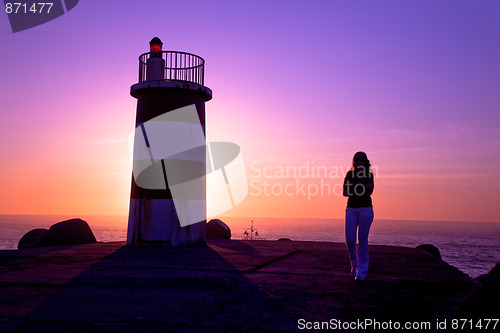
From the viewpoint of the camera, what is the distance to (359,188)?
276 inches

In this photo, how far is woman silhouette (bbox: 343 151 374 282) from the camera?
695 centimetres

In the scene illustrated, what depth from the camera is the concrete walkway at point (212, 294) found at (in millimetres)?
4168

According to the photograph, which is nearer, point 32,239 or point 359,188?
point 359,188

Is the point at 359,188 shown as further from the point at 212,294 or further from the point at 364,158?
the point at 212,294

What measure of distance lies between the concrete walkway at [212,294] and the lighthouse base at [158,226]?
4.07 m

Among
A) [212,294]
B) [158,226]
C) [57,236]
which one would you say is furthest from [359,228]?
[57,236]

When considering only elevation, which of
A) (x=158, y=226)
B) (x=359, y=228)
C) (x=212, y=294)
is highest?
(x=359, y=228)

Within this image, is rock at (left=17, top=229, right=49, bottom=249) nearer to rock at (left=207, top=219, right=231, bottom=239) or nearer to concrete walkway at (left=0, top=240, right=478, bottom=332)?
rock at (left=207, top=219, right=231, bottom=239)

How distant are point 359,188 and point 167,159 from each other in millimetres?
7775

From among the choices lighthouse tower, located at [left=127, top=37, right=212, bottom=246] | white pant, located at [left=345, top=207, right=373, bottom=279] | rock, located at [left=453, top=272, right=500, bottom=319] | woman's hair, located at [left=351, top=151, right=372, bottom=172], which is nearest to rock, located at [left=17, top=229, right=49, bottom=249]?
lighthouse tower, located at [left=127, top=37, right=212, bottom=246]

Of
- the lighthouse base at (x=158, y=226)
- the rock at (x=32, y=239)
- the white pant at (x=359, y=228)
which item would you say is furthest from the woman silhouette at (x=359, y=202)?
the rock at (x=32, y=239)

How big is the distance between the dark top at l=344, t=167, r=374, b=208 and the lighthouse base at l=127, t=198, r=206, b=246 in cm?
735

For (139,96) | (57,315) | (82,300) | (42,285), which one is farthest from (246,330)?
(139,96)

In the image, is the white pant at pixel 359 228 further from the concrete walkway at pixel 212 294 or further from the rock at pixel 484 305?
the rock at pixel 484 305
